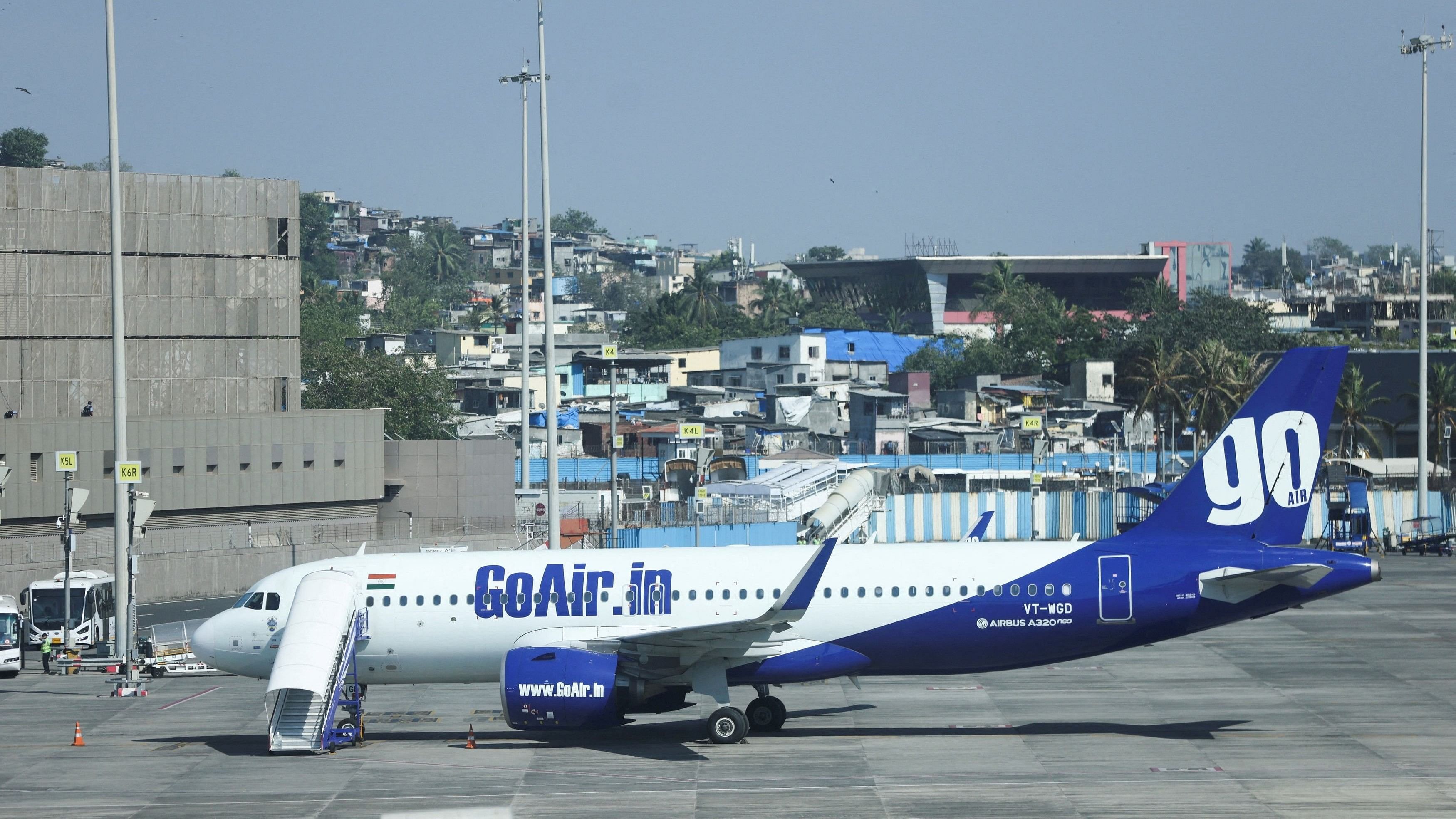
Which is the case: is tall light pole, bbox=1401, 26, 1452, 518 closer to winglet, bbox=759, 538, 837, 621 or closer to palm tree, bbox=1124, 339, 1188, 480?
palm tree, bbox=1124, 339, 1188, 480

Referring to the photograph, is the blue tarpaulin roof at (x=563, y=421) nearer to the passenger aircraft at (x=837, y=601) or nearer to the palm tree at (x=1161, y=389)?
the palm tree at (x=1161, y=389)

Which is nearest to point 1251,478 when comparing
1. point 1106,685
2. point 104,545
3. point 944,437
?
point 1106,685

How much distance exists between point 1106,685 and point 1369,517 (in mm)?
37112

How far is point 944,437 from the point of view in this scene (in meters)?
93.9

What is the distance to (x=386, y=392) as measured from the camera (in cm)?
9762

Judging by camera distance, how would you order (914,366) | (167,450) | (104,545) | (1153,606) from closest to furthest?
(1153,606)
(104,545)
(167,450)
(914,366)

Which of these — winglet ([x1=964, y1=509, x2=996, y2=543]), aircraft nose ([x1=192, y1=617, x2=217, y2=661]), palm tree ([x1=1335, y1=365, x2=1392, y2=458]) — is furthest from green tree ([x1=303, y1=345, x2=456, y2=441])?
winglet ([x1=964, y1=509, x2=996, y2=543])

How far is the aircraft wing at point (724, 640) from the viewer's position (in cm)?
2697

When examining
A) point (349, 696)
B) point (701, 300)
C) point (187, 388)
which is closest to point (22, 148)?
point (701, 300)

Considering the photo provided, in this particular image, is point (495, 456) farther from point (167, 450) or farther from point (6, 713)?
point (6, 713)

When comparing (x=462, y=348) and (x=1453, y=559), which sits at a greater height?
(x=462, y=348)

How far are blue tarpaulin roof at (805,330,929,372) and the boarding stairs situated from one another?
330 feet

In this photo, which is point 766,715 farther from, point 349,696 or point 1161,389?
point 1161,389

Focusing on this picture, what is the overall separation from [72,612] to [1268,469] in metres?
35.3
